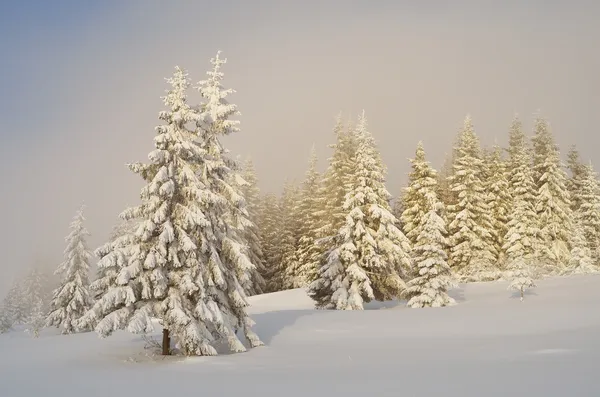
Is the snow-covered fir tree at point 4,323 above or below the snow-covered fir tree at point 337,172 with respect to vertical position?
below

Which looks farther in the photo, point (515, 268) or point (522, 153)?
point (522, 153)

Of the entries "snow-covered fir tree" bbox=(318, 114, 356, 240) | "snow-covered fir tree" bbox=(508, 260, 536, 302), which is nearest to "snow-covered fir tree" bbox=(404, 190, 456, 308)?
"snow-covered fir tree" bbox=(508, 260, 536, 302)

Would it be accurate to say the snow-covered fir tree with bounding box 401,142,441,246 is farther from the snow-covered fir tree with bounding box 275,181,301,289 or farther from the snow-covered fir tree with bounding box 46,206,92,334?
the snow-covered fir tree with bounding box 46,206,92,334

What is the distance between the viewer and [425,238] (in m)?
32.2

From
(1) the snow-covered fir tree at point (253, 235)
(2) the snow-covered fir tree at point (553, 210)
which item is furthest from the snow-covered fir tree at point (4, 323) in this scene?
(2) the snow-covered fir tree at point (553, 210)

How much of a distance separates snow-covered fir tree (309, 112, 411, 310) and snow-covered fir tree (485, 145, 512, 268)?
53.1 feet

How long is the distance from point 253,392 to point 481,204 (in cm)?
4024

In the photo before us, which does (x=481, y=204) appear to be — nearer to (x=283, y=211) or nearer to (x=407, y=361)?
(x=283, y=211)

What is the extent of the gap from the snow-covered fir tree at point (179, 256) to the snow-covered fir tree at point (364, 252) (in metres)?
14.2

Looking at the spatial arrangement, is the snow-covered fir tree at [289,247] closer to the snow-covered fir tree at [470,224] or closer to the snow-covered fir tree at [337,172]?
the snow-covered fir tree at [337,172]

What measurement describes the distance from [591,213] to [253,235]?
3487 cm

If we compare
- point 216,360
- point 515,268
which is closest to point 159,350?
point 216,360

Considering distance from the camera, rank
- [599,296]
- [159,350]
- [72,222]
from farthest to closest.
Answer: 1. [72,222]
2. [599,296]
3. [159,350]

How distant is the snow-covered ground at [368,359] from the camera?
485 inches
